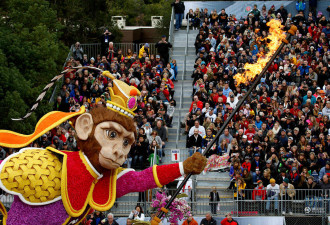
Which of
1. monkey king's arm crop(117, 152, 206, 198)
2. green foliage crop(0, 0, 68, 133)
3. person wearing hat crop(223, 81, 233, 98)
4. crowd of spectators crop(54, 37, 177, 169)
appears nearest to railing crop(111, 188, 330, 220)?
crowd of spectators crop(54, 37, 177, 169)

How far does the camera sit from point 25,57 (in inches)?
920

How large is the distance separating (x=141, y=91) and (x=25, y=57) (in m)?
3.68

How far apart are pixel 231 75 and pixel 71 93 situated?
501 centimetres

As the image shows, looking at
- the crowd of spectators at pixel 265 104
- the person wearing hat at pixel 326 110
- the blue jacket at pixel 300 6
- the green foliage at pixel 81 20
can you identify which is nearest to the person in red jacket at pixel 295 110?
the crowd of spectators at pixel 265 104

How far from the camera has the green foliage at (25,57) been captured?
21.4 m

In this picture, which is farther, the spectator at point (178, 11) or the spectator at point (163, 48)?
the spectator at point (178, 11)

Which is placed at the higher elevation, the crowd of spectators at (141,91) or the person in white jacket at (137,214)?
the crowd of spectators at (141,91)

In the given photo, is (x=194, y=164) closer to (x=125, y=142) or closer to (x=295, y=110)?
(x=125, y=142)

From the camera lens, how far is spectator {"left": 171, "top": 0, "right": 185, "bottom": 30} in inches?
1171

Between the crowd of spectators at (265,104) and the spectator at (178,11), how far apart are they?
5.45ft

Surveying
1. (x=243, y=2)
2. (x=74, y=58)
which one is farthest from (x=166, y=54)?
(x=243, y=2)

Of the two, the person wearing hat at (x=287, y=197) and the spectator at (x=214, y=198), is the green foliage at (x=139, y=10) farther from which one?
the person wearing hat at (x=287, y=197)

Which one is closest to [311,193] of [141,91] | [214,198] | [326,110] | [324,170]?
[324,170]

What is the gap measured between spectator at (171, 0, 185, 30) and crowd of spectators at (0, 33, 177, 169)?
3.38 metres
